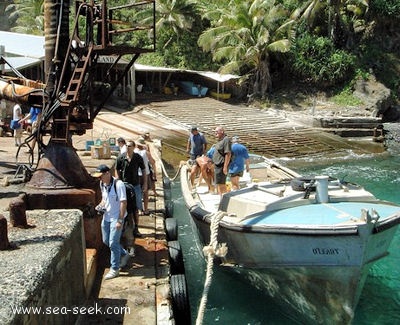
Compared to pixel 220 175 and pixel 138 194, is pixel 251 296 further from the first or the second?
pixel 138 194

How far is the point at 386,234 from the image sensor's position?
7953 mm

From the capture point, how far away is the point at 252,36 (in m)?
31.3

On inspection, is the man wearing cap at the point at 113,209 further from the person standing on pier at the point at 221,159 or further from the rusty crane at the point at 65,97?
the person standing on pier at the point at 221,159

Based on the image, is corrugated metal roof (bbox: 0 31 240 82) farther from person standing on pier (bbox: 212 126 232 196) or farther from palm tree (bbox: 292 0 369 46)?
person standing on pier (bbox: 212 126 232 196)

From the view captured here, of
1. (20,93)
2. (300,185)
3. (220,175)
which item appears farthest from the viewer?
(220,175)

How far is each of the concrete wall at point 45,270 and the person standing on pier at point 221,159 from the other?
485 cm

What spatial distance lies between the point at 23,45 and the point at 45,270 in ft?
83.6

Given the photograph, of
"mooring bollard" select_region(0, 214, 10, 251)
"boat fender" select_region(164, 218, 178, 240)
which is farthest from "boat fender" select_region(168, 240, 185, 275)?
"mooring bollard" select_region(0, 214, 10, 251)

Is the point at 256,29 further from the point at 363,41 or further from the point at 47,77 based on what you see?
the point at 47,77

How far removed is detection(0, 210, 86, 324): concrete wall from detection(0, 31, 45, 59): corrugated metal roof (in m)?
21.0

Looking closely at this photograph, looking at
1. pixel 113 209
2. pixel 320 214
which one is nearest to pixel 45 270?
pixel 113 209

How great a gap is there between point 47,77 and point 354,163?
15.8 metres

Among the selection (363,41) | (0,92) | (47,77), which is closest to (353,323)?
(47,77)

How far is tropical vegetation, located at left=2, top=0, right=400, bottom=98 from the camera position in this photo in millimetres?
31234
